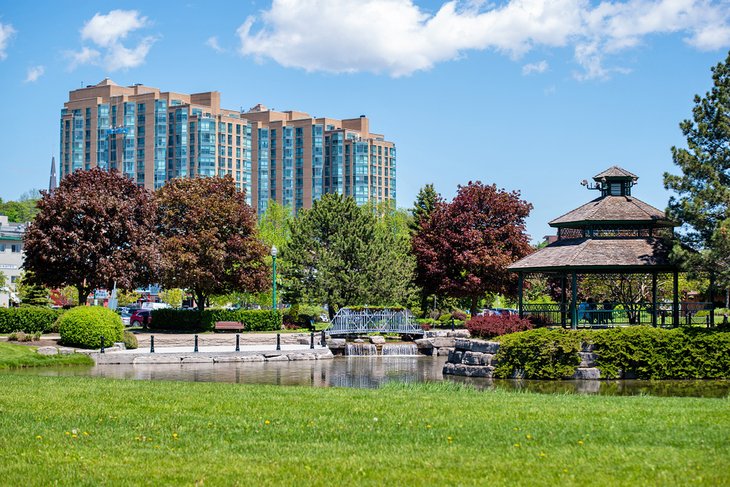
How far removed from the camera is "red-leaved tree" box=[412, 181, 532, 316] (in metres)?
50.2

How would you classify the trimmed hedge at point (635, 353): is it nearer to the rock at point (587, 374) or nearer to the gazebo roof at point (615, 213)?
the rock at point (587, 374)

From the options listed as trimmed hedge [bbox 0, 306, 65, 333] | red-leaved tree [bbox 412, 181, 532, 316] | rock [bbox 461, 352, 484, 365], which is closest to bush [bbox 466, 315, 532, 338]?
rock [bbox 461, 352, 484, 365]

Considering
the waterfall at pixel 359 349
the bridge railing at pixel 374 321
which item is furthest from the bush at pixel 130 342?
the bridge railing at pixel 374 321

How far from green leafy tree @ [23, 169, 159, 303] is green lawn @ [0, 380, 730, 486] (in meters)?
27.7

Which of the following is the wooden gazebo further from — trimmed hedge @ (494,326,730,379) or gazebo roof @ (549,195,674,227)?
trimmed hedge @ (494,326,730,379)

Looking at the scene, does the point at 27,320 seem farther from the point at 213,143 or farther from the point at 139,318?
the point at 213,143

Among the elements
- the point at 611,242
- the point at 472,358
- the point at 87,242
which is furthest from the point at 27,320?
the point at 611,242

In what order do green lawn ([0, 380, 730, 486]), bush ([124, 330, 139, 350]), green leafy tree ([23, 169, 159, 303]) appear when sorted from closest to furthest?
green lawn ([0, 380, 730, 486]) → bush ([124, 330, 139, 350]) → green leafy tree ([23, 169, 159, 303])

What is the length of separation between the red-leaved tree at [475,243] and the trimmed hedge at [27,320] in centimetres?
2125

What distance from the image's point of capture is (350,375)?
1184 inches

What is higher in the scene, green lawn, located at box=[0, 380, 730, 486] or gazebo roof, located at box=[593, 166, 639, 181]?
gazebo roof, located at box=[593, 166, 639, 181]

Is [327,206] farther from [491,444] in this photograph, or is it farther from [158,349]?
[491,444]

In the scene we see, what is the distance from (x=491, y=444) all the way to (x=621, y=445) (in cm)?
167

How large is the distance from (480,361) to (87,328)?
17.0 metres
